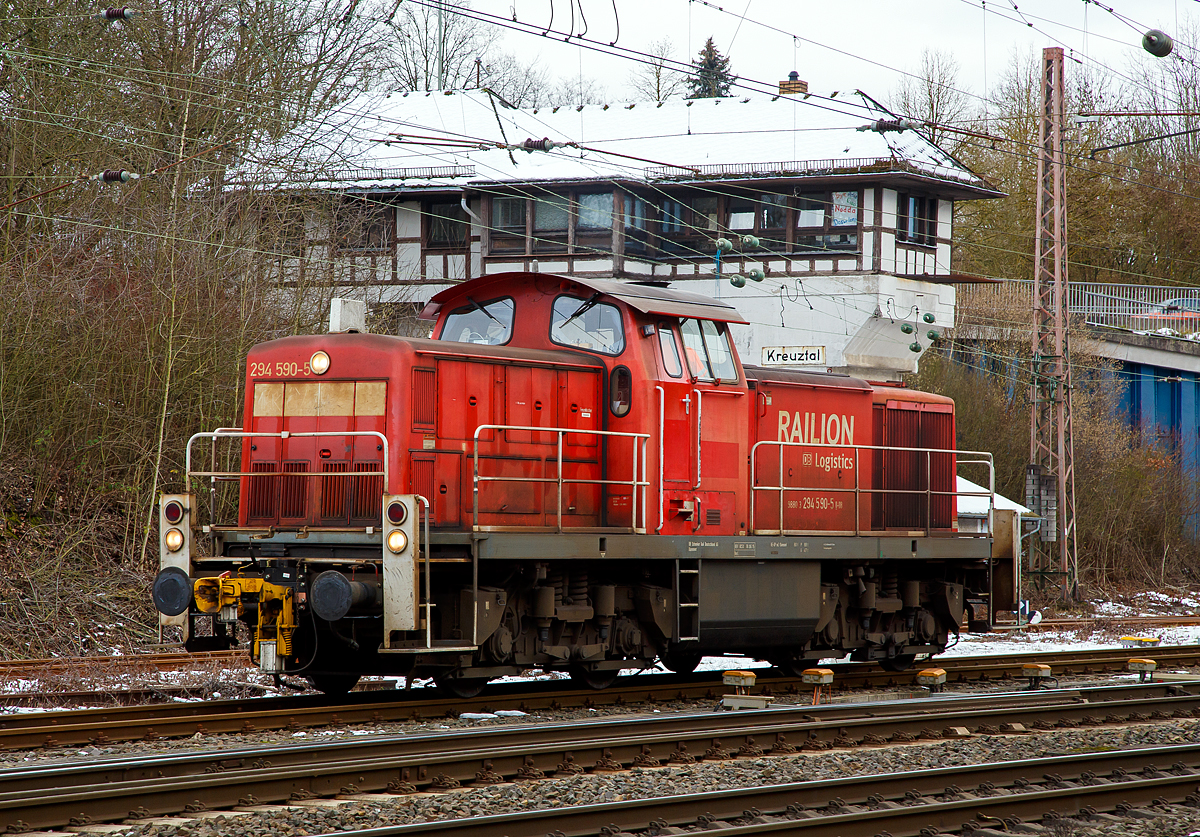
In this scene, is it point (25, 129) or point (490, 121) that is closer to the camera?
point (25, 129)

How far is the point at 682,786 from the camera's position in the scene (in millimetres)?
7207

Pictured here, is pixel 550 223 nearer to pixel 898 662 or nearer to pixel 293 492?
pixel 898 662

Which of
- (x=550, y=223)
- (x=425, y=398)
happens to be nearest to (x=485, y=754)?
(x=425, y=398)

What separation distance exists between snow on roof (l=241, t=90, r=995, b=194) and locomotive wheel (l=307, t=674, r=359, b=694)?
19.3 m

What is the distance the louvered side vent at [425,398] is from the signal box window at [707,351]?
250 cm

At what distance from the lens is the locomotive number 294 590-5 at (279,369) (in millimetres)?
9992

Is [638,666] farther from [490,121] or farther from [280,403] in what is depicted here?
[490,121]

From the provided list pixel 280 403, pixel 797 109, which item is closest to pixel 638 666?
pixel 280 403

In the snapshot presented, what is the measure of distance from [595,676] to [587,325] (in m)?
3.13

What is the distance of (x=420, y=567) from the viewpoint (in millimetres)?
9062

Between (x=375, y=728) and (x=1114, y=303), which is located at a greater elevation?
(x=1114, y=303)

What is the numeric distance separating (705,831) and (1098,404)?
29.4 meters

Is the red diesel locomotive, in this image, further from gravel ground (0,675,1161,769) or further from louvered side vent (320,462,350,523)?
gravel ground (0,675,1161,769)

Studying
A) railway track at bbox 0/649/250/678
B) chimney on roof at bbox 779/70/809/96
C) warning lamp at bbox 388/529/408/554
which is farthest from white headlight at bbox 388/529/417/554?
chimney on roof at bbox 779/70/809/96
